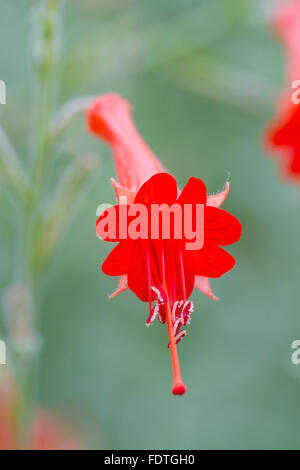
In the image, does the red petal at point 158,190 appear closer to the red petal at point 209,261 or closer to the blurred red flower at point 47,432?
the red petal at point 209,261

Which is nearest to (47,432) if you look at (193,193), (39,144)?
(39,144)

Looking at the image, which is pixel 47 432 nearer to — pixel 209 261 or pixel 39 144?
pixel 39 144

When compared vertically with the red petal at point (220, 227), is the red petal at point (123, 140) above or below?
above

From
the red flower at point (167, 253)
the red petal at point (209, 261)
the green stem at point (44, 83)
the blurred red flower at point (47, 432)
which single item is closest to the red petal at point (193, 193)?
the red flower at point (167, 253)

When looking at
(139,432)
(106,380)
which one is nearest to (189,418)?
(139,432)

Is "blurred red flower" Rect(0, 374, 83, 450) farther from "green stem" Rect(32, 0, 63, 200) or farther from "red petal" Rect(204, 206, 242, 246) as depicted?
"red petal" Rect(204, 206, 242, 246)

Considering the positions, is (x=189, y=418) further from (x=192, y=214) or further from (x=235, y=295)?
(x=192, y=214)
